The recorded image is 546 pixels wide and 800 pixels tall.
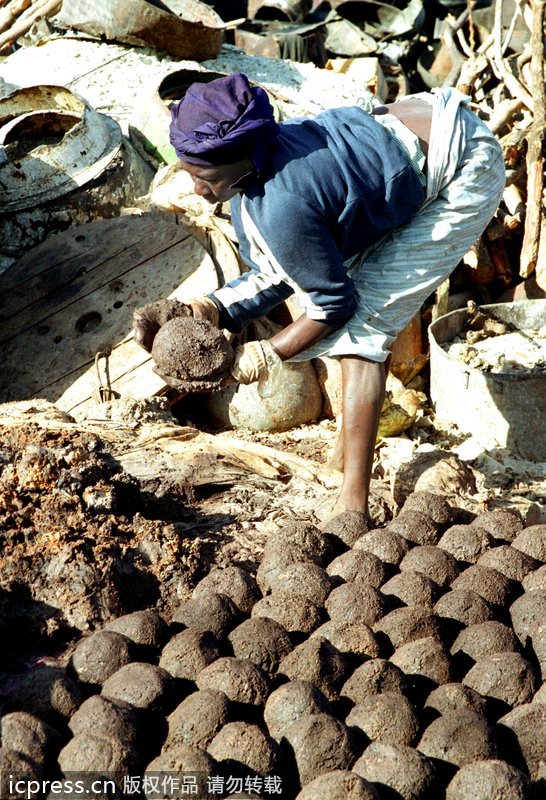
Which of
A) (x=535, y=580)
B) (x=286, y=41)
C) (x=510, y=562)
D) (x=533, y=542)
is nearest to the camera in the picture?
(x=535, y=580)

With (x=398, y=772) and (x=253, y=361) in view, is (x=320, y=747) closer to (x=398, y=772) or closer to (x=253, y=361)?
(x=398, y=772)

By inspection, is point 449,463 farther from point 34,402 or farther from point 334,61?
point 334,61

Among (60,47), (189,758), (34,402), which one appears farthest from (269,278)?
(60,47)

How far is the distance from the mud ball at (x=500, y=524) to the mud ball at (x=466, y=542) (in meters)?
0.06

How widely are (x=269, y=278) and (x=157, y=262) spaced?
5.90ft

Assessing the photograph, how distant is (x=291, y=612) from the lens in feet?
9.63

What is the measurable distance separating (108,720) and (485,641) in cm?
117

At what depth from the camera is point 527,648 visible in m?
2.88

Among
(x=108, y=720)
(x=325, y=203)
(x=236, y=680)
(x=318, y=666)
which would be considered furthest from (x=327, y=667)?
(x=325, y=203)

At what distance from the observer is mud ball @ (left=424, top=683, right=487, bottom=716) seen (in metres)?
2.49

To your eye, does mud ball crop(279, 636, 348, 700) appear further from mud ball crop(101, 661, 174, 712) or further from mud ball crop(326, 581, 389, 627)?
mud ball crop(101, 661, 174, 712)

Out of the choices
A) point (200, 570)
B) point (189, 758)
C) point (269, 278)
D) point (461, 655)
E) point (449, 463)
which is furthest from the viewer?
point (449, 463)

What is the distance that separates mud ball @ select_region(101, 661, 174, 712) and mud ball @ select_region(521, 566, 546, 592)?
131 centimetres

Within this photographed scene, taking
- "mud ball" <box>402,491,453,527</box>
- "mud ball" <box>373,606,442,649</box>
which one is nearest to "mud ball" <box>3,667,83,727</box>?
"mud ball" <box>373,606,442,649</box>
